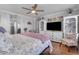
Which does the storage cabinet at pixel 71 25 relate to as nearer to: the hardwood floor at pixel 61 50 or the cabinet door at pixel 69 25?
the cabinet door at pixel 69 25

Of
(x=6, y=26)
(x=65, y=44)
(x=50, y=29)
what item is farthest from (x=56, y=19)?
(x=6, y=26)

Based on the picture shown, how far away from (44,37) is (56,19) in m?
0.38

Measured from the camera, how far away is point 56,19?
196 cm

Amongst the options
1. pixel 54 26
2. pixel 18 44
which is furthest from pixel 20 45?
pixel 54 26

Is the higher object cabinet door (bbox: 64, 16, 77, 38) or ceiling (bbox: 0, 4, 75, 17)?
ceiling (bbox: 0, 4, 75, 17)

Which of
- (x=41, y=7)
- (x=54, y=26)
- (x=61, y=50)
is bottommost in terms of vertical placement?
(x=61, y=50)

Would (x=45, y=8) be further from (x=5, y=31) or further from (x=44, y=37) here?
(x=5, y=31)

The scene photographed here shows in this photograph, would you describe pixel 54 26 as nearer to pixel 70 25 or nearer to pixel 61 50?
pixel 70 25

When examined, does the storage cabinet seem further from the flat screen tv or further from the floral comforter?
→ the floral comforter

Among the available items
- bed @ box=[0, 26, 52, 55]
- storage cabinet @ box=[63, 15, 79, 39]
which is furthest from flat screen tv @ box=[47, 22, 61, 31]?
bed @ box=[0, 26, 52, 55]

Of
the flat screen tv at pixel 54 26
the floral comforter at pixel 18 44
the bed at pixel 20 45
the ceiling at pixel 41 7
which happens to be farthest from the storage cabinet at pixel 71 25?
the floral comforter at pixel 18 44

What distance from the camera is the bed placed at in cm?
191

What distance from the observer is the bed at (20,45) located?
191cm

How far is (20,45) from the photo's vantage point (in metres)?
1.93
